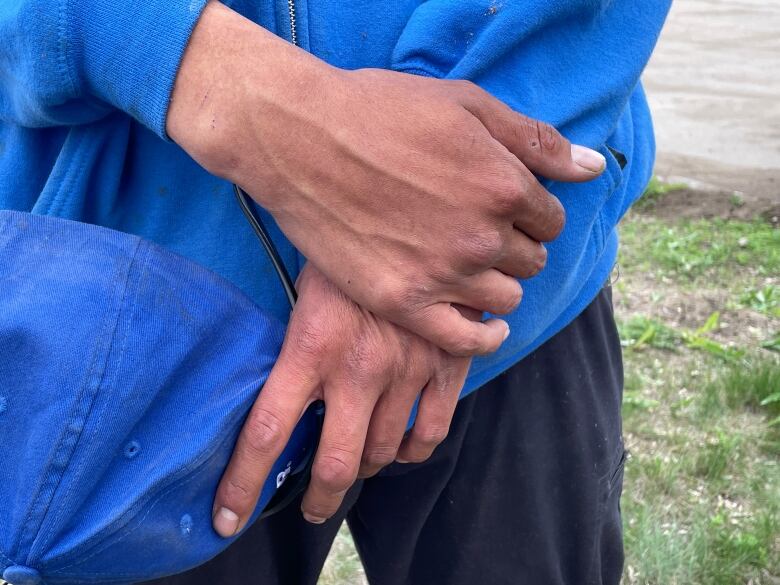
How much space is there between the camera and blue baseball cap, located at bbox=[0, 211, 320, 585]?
0.78 meters

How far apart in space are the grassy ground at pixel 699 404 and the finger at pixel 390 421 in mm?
1534

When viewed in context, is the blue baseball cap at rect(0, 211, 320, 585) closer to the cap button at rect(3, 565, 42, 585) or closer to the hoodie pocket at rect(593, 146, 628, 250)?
the cap button at rect(3, 565, 42, 585)

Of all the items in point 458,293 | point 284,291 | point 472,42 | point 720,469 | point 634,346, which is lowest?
point 634,346

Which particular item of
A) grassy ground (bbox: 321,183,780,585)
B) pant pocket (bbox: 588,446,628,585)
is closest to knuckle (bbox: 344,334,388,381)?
pant pocket (bbox: 588,446,628,585)

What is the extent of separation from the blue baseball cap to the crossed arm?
2.0 inches

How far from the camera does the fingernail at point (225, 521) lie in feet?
2.89

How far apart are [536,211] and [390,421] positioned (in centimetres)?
26

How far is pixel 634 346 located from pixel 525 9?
2546 mm

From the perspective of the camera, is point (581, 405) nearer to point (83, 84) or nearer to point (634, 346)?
point (83, 84)

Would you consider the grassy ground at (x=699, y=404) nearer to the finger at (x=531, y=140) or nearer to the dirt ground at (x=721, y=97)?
the dirt ground at (x=721, y=97)

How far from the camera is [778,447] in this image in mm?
2707

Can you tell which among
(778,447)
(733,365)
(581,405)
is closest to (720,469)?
(778,447)

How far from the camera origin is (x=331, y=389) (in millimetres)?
888

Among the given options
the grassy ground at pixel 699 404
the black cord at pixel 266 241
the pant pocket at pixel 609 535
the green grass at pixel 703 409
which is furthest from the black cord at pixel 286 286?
the green grass at pixel 703 409
